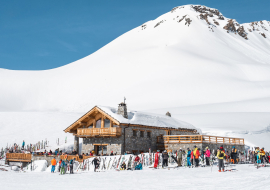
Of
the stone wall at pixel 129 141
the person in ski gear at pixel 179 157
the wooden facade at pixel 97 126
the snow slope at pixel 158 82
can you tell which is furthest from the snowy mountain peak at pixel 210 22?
the person in ski gear at pixel 179 157

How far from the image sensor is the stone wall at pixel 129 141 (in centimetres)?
3067

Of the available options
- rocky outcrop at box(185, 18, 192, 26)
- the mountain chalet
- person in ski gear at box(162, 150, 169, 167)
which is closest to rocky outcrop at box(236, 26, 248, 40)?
rocky outcrop at box(185, 18, 192, 26)

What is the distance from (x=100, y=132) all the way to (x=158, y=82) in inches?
2467

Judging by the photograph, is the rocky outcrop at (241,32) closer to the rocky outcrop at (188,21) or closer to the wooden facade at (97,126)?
the rocky outcrop at (188,21)

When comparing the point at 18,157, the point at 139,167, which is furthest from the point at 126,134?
the point at 18,157

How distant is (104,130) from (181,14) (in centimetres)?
16587

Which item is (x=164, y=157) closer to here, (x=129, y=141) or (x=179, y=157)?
(x=179, y=157)

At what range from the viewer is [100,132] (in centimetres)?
3100

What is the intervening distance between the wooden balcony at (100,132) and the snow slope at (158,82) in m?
18.7

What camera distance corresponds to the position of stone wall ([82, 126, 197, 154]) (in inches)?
1208

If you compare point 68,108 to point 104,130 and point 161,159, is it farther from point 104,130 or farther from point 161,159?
point 161,159

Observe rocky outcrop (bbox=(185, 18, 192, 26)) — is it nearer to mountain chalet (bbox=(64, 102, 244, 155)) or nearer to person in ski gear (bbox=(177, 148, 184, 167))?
mountain chalet (bbox=(64, 102, 244, 155))

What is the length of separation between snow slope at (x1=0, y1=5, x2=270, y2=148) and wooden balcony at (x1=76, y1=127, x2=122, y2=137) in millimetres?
18680

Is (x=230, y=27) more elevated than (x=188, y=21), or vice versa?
(x=188, y=21)
